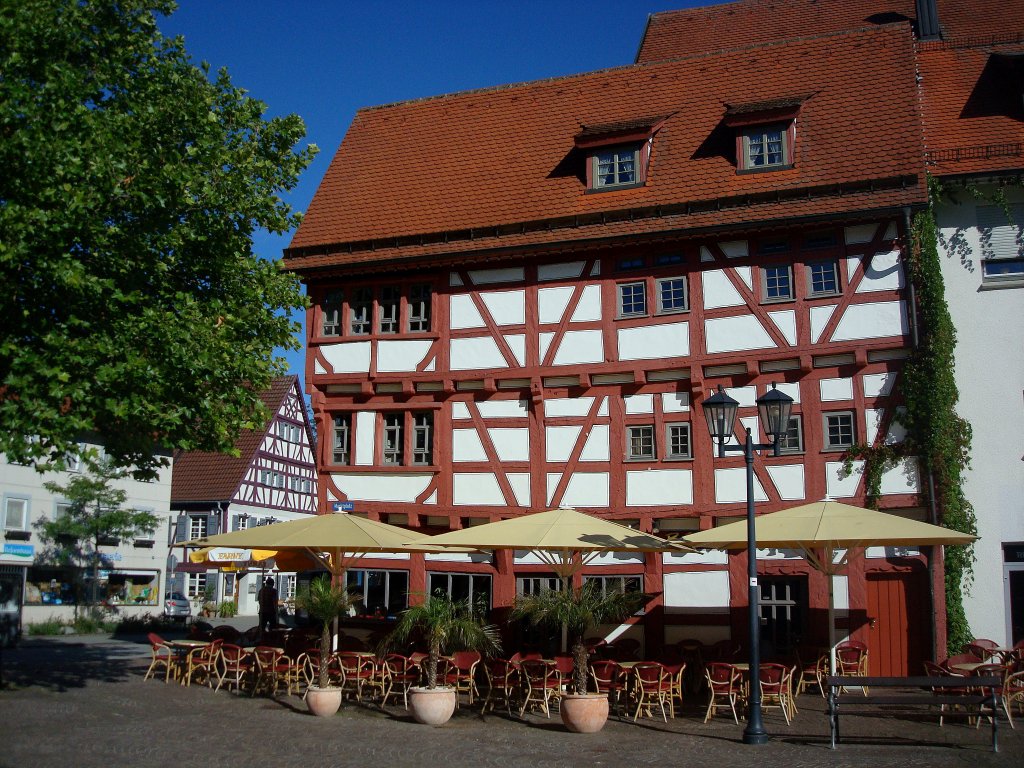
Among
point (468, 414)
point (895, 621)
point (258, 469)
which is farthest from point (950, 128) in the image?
point (258, 469)

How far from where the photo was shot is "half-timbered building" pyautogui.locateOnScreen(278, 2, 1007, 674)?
18234 millimetres

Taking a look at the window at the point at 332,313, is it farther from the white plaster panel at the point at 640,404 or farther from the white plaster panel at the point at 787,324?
the white plaster panel at the point at 787,324

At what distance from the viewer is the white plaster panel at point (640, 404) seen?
19.4 meters

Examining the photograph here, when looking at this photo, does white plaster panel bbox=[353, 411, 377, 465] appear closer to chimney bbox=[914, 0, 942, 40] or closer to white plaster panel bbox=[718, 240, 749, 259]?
white plaster panel bbox=[718, 240, 749, 259]

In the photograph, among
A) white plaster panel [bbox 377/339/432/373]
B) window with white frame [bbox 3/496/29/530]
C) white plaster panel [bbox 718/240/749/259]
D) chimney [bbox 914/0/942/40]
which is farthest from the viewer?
window with white frame [bbox 3/496/29/530]

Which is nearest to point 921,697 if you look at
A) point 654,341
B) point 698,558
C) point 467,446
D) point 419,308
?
point 698,558

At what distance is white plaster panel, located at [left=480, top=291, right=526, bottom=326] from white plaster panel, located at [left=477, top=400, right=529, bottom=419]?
1513 millimetres

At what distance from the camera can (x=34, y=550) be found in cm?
3600

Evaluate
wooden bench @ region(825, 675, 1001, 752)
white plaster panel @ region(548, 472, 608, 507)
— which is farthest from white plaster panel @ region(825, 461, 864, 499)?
wooden bench @ region(825, 675, 1001, 752)

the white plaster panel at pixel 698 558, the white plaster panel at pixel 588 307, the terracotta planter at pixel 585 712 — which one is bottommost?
the terracotta planter at pixel 585 712

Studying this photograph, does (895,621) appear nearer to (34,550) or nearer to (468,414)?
(468,414)

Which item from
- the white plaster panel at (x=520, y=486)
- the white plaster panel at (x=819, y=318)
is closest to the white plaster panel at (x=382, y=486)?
the white plaster panel at (x=520, y=486)

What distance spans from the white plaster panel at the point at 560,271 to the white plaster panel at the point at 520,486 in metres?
3.77

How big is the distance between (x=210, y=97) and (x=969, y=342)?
13040mm
